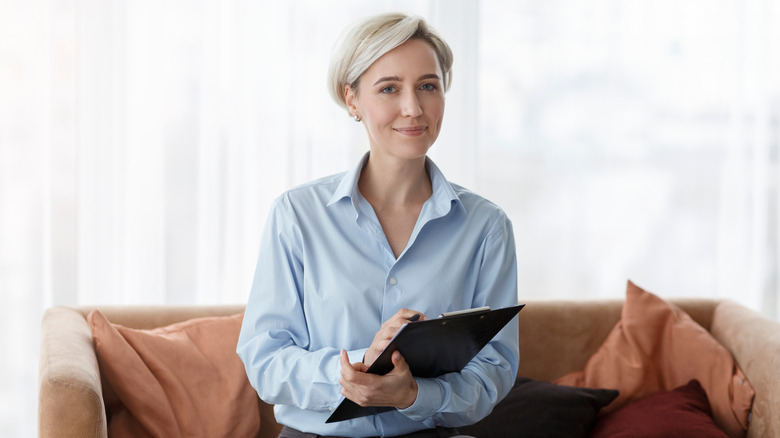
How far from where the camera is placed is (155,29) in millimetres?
2828

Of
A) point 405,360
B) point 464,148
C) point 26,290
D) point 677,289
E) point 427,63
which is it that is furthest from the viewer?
point 677,289

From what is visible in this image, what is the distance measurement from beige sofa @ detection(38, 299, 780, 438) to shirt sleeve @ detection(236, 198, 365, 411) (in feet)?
1.33

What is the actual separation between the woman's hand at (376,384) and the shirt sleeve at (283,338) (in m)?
0.10

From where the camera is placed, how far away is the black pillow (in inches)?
91.0

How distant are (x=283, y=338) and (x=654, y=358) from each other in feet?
4.67

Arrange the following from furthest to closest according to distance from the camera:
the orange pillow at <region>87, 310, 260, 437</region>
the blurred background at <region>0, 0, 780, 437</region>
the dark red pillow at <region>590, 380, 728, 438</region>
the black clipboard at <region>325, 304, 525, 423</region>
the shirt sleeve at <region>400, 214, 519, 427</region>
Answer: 1. the blurred background at <region>0, 0, 780, 437</region>
2. the dark red pillow at <region>590, 380, 728, 438</region>
3. the orange pillow at <region>87, 310, 260, 437</region>
4. the shirt sleeve at <region>400, 214, 519, 427</region>
5. the black clipboard at <region>325, 304, 525, 423</region>

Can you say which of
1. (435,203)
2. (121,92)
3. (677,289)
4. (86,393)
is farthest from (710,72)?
(86,393)

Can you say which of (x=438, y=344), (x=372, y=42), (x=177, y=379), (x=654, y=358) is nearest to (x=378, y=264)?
(x=438, y=344)

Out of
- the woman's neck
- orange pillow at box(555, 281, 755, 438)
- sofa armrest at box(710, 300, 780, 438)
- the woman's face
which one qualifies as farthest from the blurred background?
the woman's face

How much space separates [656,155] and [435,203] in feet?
5.84

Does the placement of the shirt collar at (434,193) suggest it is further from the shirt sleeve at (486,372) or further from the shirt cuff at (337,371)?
the shirt cuff at (337,371)

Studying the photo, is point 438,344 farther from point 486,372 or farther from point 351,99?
point 351,99

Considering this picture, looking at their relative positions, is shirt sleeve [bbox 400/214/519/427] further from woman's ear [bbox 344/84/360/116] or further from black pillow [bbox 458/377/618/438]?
black pillow [bbox 458/377/618/438]

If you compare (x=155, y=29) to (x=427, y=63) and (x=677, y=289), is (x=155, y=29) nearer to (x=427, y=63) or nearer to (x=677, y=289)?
(x=427, y=63)
